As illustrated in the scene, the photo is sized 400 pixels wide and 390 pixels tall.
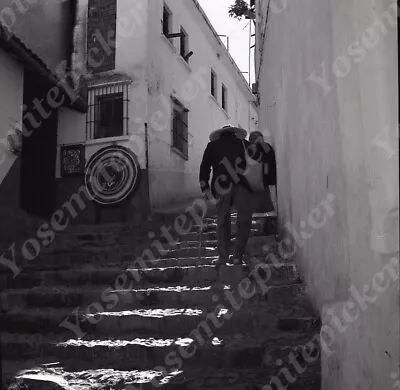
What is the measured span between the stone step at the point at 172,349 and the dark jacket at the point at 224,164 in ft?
5.80

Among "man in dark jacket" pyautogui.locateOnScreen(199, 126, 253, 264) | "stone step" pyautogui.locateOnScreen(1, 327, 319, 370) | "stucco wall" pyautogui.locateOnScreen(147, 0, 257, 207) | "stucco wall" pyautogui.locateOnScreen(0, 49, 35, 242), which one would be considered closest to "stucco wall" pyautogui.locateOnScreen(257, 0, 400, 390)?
"stone step" pyautogui.locateOnScreen(1, 327, 319, 370)

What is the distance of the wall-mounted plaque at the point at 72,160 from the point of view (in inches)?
426

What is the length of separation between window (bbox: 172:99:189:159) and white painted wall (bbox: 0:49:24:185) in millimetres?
3686

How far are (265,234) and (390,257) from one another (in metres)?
4.93

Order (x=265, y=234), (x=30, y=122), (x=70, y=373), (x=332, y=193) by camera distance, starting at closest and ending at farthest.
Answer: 1. (x=332, y=193)
2. (x=70, y=373)
3. (x=265, y=234)
4. (x=30, y=122)

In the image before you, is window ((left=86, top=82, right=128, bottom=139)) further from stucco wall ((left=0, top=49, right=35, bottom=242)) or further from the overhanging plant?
the overhanging plant

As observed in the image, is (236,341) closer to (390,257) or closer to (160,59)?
(390,257)

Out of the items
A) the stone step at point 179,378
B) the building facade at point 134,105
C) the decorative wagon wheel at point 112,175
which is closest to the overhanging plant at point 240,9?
the building facade at point 134,105

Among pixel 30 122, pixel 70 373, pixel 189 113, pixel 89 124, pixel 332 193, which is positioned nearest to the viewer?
pixel 332 193

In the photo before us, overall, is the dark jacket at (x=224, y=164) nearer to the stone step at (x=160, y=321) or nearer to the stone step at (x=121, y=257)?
the stone step at (x=121, y=257)

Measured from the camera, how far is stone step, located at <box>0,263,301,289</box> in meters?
5.14

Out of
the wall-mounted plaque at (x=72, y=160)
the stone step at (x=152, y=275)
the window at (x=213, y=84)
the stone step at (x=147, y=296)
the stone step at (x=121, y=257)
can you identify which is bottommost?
the stone step at (x=147, y=296)

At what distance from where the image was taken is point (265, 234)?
7.15m

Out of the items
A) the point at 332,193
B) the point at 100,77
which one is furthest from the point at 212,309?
the point at 100,77
